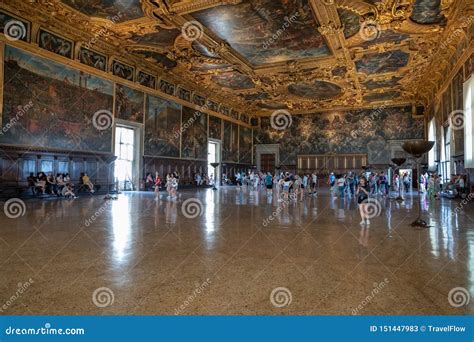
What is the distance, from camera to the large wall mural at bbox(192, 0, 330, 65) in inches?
524

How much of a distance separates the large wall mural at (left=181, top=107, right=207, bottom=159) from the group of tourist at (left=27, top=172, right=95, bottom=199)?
10150 mm

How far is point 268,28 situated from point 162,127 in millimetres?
10148

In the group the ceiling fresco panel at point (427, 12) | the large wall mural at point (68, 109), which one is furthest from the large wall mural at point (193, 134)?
the ceiling fresco panel at point (427, 12)

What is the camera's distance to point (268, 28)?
1519 cm

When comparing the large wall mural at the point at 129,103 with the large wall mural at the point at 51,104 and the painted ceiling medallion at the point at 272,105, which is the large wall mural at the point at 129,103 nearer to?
the large wall mural at the point at 51,104

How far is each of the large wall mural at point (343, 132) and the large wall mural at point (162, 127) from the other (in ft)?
47.9

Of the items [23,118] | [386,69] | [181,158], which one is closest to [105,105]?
[23,118]

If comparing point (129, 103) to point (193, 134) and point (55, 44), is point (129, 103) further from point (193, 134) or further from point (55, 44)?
point (193, 134)

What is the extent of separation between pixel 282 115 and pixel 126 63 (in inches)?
783

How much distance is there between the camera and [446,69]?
1861 centimetres

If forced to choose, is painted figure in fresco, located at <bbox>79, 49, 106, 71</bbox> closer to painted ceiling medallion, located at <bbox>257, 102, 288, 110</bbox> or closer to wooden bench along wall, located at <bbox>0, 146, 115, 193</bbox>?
wooden bench along wall, located at <bbox>0, 146, 115, 193</bbox>

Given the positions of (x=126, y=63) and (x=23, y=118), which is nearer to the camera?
(x=23, y=118)

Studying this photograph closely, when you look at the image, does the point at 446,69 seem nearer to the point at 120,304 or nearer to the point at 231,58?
the point at 231,58

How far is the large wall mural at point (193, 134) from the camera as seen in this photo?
2395cm
